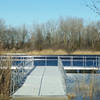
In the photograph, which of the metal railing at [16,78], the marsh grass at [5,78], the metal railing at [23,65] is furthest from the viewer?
the metal railing at [23,65]

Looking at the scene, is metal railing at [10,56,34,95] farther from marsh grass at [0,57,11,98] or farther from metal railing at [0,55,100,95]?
marsh grass at [0,57,11,98]

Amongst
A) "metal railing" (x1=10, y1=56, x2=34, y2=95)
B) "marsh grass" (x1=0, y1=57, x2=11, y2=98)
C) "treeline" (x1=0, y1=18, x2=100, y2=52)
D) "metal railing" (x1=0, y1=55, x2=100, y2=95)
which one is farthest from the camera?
"treeline" (x1=0, y1=18, x2=100, y2=52)

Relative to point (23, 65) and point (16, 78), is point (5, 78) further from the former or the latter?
point (23, 65)

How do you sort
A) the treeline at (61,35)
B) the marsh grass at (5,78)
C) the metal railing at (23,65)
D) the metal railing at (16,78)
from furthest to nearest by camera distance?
the treeline at (61,35), the metal railing at (23,65), the metal railing at (16,78), the marsh grass at (5,78)

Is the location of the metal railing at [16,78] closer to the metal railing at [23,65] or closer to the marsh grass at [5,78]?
the metal railing at [23,65]

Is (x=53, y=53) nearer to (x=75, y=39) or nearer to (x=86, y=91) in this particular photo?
(x=75, y=39)

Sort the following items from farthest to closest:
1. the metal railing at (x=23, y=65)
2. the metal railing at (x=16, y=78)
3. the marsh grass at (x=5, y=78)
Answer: the metal railing at (x=23, y=65) → the metal railing at (x=16, y=78) → the marsh grass at (x=5, y=78)

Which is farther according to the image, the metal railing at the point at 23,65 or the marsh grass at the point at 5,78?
the metal railing at the point at 23,65

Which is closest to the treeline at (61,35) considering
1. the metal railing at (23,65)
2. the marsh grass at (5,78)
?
the metal railing at (23,65)

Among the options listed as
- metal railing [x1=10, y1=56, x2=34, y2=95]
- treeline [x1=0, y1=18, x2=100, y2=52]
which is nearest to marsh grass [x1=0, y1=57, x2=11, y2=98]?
metal railing [x1=10, y1=56, x2=34, y2=95]

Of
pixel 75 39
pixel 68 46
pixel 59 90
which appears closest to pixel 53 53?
pixel 68 46

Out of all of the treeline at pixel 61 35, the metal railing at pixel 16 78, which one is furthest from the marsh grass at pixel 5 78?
the treeline at pixel 61 35

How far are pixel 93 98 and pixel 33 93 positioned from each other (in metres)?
1.84

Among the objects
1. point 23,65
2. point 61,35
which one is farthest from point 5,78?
point 61,35
